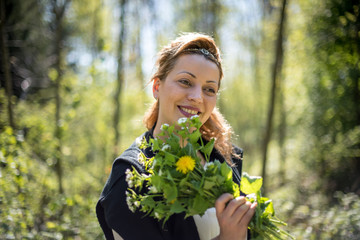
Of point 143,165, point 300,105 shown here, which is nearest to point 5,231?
point 143,165

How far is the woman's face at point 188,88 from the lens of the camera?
5.01ft

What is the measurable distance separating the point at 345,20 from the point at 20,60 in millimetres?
5287

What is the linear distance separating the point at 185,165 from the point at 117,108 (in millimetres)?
3397

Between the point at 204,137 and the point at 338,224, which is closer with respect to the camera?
the point at 204,137

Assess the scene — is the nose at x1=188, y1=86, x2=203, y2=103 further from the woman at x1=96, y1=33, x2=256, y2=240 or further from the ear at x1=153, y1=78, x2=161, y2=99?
the ear at x1=153, y1=78, x2=161, y2=99

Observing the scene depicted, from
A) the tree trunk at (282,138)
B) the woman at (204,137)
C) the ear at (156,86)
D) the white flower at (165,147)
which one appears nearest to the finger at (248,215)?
the woman at (204,137)

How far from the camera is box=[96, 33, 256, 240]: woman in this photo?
115 cm

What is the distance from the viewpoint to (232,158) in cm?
195

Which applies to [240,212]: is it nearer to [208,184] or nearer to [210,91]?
[208,184]

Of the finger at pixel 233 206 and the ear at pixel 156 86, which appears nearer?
the finger at pixel 233 206

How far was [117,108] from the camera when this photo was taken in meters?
4.35

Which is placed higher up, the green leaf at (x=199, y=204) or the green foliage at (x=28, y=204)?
the green leaf at (x=199, y=204)

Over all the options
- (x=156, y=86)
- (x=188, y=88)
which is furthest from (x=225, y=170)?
(x=156, y=86)

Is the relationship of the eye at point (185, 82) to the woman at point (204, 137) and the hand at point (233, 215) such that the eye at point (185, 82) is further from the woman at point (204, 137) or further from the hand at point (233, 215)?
the hand at point (233, 215)
